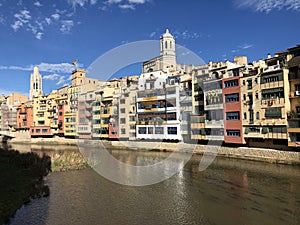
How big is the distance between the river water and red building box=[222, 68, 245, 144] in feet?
30.0

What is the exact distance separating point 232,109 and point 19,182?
31539 millimetres

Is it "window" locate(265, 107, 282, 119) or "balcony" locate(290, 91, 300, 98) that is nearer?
"balcony" locate(290, 91, 300, 98)

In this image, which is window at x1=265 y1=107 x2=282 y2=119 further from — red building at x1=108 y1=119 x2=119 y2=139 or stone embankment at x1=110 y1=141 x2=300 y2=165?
red building at x1=108 y1=119 x2=119 y2=139

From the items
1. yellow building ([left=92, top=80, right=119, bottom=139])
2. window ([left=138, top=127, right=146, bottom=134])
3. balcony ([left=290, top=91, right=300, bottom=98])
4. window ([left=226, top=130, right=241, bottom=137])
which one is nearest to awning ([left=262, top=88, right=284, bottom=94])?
balcony ([left=290, top=91, right=300, bottom=98])

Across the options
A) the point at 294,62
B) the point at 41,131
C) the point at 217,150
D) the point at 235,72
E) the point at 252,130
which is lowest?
the point at 217,150

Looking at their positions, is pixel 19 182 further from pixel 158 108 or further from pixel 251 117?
pixel 251 117

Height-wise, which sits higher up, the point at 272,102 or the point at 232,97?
the point at 232,97

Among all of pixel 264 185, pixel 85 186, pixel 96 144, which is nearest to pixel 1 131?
pixel 96 144

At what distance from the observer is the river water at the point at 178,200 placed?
18.5 metres

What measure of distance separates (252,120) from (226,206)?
21493 mm

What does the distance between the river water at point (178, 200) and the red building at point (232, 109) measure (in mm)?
9132

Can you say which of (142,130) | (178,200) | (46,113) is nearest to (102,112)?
(142,130)

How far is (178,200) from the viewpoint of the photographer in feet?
73.5

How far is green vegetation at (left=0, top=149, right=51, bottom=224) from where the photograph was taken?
20870mm
